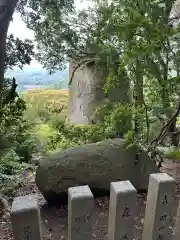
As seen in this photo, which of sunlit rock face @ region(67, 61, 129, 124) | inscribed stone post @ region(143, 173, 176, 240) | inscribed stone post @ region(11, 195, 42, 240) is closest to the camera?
inscribed stone post @ region(11, 195, 42, 240)

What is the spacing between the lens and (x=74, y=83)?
827 cm

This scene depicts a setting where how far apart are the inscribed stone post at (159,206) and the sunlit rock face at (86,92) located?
237 inches

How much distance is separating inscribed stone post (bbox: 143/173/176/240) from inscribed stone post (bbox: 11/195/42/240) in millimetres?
651

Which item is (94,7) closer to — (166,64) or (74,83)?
(166,64)

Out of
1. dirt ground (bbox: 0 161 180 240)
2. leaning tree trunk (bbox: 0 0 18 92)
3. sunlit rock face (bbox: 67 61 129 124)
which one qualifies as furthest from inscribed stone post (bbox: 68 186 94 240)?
sunlit rock face (bbox: 67 61 129 124)

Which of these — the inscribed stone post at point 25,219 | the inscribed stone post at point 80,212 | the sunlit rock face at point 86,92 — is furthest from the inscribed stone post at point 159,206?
the sunlit rock face at point 86,92

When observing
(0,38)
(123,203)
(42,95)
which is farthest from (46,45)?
(42,95)

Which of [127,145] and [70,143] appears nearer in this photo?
[127,145]

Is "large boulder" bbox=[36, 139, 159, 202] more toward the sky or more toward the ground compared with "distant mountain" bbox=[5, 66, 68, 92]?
more toward the ground

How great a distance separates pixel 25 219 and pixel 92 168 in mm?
2038

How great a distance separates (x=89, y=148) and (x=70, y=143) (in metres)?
2.35

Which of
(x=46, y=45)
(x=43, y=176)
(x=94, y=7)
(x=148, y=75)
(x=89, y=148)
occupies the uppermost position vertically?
(x=94, y=7)

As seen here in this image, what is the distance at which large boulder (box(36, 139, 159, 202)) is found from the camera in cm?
308

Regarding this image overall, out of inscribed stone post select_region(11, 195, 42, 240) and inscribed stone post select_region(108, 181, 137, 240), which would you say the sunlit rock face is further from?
inscribed stone post select_region(11, 195, 42, 240)
